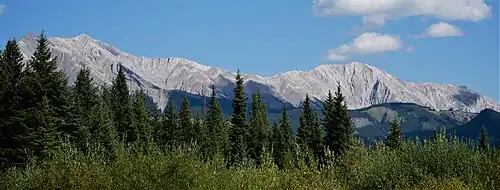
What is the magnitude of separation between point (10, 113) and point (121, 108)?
32176mm

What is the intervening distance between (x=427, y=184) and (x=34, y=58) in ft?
150

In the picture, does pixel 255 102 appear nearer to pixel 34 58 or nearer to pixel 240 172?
pixel 34 58

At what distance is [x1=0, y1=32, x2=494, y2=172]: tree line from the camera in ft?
175

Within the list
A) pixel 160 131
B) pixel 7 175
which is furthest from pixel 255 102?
pixel 7 175

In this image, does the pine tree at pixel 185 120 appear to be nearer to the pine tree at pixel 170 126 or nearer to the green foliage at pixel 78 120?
the pine tree at pixel 170 126

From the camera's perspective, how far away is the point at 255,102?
102 metres

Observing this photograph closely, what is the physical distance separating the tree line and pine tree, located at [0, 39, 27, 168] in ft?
0.28

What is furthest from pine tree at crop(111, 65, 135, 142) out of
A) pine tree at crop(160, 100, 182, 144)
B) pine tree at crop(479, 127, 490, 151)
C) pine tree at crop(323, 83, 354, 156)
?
pine tree at crop(479, 127, 490, 151)

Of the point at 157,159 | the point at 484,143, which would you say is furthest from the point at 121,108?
the point at 157,159

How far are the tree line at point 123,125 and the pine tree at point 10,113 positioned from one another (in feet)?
0.28

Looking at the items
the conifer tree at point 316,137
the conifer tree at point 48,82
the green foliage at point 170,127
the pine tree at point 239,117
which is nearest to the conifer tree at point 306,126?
the conifer tree at point 316,137

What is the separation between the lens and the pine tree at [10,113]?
56.8m

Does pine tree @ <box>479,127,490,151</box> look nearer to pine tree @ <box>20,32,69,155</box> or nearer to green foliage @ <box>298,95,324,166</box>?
green foliage @ <box>298,95,324,166</box>

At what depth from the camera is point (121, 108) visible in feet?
300
